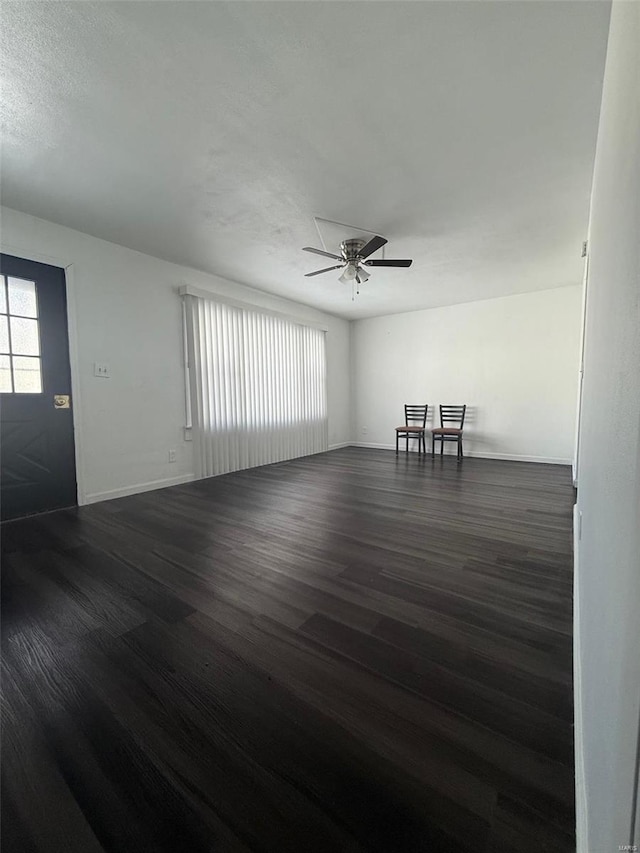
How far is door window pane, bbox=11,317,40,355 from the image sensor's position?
9.80ft

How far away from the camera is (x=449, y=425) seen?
6.03 metres

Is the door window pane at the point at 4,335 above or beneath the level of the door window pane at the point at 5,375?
above

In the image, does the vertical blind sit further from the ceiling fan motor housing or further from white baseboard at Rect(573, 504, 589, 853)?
white baseboard at Rect(573, 504, 589, 853)

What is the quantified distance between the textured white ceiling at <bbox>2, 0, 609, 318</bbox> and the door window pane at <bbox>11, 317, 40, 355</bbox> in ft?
3.17

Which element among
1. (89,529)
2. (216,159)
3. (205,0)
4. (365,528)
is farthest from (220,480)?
(205,0)

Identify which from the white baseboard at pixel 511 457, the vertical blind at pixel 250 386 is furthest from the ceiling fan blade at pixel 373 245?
the white baseboard at pixel 511 457

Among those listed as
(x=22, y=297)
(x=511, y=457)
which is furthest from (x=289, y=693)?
(x=511, y=457)

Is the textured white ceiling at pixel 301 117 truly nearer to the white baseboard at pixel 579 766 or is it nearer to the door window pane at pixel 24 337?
the door window pane at pixel 24 337

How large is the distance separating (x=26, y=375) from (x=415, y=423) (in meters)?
5.57

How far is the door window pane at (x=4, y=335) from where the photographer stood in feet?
9.57

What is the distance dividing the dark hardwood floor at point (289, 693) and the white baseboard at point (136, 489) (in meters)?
0.93

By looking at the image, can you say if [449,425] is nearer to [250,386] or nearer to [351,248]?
[250,386]

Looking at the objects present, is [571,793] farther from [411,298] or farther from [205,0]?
[411,298]

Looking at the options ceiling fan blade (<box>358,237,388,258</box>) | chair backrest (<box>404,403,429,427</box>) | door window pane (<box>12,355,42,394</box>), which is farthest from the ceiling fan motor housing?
chair backrest (<box>404,403,429,427</box>)
